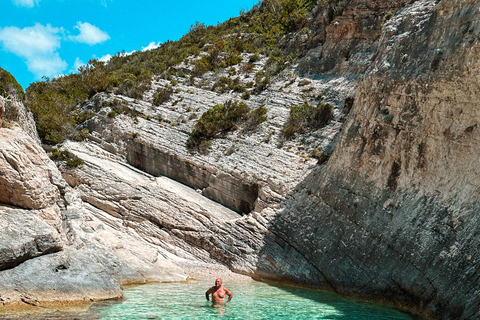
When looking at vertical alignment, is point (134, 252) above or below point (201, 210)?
below

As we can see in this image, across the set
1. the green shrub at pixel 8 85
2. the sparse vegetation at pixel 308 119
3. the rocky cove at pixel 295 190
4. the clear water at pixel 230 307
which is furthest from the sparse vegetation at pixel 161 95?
the clear water at pixel 230 307

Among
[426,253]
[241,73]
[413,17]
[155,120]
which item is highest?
[241,73]

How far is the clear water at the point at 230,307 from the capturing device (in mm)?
11031

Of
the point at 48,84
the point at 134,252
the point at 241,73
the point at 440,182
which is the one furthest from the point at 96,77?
the point at 440,182

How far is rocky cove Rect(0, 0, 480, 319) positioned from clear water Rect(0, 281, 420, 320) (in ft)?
2.74

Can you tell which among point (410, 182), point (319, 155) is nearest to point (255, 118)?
point (319, 155)

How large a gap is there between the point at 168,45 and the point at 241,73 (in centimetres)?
1365

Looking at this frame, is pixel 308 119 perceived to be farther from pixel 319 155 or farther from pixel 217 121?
pixel 217 121

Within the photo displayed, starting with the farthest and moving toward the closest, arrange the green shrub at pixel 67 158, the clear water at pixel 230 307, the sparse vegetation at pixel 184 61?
the sparse vegetation at pixel 184 61 < the green shrub at pixel 67 158 < the clear water at pixel 230 307

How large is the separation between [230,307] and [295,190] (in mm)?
8303

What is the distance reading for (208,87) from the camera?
28859mm

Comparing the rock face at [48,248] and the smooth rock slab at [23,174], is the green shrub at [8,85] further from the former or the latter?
the rock face at [48,248]

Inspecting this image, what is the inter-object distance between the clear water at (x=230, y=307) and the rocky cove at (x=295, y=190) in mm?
834

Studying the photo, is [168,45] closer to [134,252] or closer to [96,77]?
[96,77]
